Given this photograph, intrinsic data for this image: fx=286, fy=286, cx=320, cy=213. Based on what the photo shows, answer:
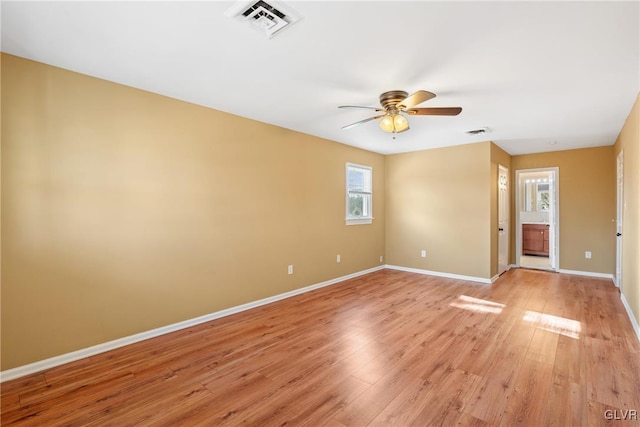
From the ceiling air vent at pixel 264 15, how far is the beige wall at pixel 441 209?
437cm

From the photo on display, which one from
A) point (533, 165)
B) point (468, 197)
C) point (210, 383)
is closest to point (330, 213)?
point (468, 197)

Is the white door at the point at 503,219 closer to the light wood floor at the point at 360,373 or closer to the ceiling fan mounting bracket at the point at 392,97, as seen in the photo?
Result: the light wood floor at the point at 360,373

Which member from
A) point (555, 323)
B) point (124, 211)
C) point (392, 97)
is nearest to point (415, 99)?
point (392, 97)

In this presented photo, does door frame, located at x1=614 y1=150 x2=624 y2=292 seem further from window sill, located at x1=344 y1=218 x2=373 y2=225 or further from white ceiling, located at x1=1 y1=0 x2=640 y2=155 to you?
window sill, located at x1=344 y1=218 x2=373 y2=225

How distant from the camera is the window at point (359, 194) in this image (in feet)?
17.6

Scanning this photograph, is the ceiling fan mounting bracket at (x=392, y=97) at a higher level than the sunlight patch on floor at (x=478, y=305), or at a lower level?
higher

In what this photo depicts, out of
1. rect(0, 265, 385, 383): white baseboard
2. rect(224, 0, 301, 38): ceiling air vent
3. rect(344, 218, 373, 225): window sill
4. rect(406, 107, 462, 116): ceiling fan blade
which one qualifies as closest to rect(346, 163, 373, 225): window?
rect(344, 218, 373, 225): window sill

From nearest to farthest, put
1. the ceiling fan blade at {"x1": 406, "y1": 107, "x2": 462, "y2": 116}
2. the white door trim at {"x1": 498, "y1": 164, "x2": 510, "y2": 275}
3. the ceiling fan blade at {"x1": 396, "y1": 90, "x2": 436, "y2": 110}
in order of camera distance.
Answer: the ceiling fan blade at {"x1": 396, "y1": 90, "x2": 436, "y2": 110}
the ceiling fan blade at {"x1": 406, "y1": 107, "x2": 462, "y2": 116}
the white door trim at {"x1": 498, "y1": 164, "x2": 510, "y2": 275}

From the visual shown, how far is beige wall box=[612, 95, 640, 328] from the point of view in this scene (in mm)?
2977

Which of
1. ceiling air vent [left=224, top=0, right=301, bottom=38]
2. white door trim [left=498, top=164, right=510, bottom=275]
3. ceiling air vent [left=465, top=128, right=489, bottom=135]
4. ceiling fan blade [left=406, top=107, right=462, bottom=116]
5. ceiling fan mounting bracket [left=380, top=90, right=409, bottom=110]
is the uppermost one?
ceiling air vent [left=224, top=0, right=301, bottom=38]

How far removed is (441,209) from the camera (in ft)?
17.9

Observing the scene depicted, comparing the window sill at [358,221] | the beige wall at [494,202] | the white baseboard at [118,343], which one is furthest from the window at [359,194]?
the beige wall at [494,202]

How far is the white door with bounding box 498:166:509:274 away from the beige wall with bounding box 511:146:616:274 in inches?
36.3

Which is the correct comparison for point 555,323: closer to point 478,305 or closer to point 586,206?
point 478,305
